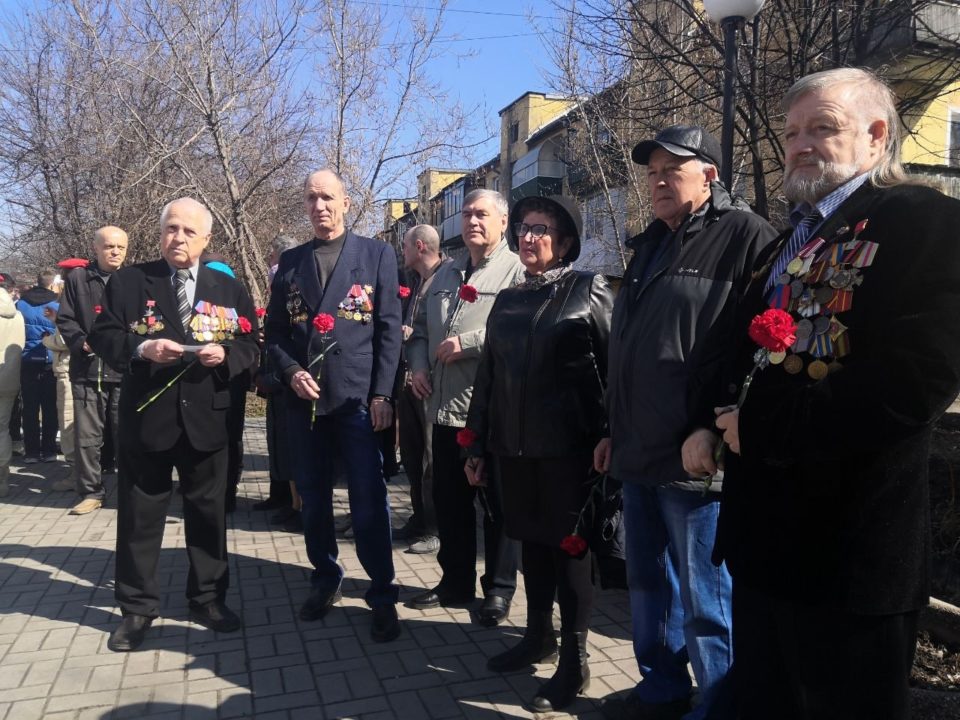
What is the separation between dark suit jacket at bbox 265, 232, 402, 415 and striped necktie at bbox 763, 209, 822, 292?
7.28 ft

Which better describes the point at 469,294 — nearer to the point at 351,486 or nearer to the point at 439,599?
the point at 351,486

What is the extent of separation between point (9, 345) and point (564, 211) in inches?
237

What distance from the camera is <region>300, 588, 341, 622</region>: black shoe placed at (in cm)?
392

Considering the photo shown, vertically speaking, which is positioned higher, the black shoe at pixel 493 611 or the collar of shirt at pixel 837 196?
the collar of shirt at pixel 837 196

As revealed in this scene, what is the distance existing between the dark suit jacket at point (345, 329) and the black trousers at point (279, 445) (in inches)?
75.3

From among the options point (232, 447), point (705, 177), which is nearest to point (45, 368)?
point (232, 447)

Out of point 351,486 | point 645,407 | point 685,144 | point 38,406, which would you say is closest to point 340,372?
point 351,486

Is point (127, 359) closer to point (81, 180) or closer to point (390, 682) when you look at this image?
point (390, 682)

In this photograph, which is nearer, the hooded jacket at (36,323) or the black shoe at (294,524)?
the black shoe at (294,524)

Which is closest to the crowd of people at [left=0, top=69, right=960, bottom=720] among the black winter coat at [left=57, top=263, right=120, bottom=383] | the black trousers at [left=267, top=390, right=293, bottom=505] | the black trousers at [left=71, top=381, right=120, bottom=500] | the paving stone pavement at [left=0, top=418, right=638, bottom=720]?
the paving stone pavement at [left=0, top=418, right=638, bottom=720]

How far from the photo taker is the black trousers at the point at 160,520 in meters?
3.70

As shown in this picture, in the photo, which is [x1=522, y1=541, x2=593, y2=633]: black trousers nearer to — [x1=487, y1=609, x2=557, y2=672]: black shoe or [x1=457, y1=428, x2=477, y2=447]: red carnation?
[x1=487, y1=609, x2=557, y2=672]: black shoe

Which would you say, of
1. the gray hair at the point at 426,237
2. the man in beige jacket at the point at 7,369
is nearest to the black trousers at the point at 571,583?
the gray hair at the point at 426,237

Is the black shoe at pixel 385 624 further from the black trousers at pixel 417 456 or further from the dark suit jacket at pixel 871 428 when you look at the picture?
the dark suit jacket at pixel 871 428
